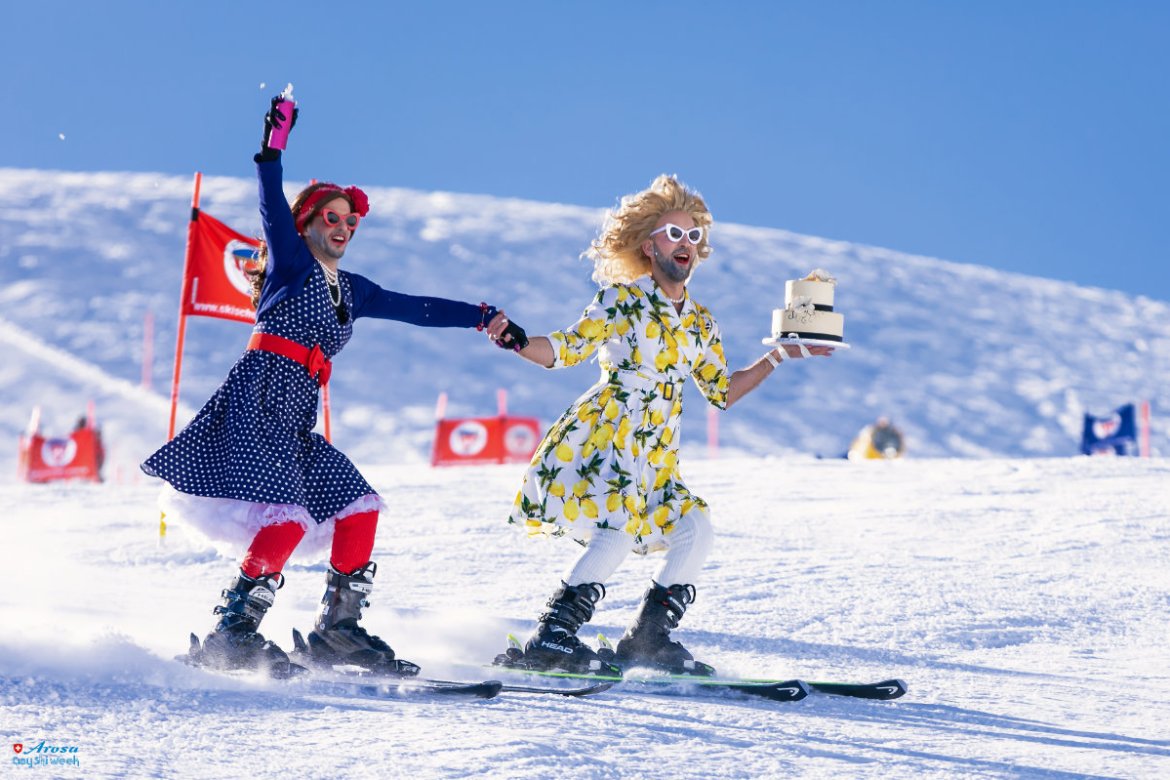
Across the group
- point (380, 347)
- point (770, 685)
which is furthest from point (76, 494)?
point (380, 347)

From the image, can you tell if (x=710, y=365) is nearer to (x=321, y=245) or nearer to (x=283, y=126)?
(x=321, y=245)

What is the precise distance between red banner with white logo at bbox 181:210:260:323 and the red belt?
4.10 m

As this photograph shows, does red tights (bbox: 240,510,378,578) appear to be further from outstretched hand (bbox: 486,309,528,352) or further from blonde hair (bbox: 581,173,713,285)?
blonde hair (bbox: 581,173,713,285)

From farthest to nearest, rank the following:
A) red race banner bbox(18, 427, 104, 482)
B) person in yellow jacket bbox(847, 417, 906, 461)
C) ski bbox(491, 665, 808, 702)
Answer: red race banner bbox(18, 427, 104, 482) → person in yellow jacket bbox(847, 417, 906, 461) → ski bbox(491, 665, 808, 702)

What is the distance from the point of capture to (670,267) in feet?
13.0

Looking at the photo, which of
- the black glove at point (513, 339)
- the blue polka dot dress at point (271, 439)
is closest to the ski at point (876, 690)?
the black glove at point (513, 339)

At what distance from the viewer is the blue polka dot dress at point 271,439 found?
11.3 ft

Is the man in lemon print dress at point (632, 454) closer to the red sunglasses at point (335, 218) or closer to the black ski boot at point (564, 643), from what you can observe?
the black ski boot at point (564, 643)

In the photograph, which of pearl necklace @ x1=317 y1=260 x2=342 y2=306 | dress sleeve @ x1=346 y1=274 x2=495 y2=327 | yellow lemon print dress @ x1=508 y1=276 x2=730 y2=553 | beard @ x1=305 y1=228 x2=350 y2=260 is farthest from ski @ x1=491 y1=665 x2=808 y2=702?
beard @ x1=305 y1=228 x2=350 y2=260

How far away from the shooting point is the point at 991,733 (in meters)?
3.06

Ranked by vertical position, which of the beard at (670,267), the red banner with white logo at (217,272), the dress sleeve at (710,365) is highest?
the red banner with white logo at (217,272)

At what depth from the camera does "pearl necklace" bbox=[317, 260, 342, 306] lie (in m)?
3.68

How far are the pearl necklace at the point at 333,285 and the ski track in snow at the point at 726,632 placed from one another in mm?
1023

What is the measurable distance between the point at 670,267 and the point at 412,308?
0.76 m
